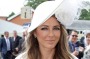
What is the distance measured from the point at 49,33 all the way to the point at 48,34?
14 millimetres

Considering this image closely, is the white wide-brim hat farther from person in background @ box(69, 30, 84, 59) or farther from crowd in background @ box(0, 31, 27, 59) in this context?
crowd in background @ box(0, 31, 27, 59)

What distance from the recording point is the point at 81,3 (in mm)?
2697

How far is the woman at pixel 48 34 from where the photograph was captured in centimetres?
257

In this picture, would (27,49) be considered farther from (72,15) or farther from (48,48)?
(72,15)

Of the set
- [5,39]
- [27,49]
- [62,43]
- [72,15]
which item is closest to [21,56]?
[27,49]

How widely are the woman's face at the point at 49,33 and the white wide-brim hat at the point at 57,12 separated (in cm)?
6

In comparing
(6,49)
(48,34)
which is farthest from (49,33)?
(6,49)

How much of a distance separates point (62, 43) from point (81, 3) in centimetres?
41

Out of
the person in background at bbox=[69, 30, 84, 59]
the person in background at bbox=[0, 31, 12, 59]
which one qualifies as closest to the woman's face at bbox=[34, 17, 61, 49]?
the person in background at bbox=[69, 30, 84, 59]

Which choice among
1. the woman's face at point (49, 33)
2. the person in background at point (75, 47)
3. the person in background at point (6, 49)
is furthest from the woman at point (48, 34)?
the person in background at point (6, 49)

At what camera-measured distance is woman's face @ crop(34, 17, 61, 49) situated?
8.54 ft

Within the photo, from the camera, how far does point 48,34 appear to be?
261 centimetres

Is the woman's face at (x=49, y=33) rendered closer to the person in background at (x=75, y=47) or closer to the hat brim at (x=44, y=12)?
the hat brim at (x=44, y=12)

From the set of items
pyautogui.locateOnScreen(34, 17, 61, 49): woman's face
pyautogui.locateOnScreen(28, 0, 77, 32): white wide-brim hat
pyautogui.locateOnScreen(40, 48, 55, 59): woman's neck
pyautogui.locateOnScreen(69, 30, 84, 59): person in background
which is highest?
pyautogui.locateOnScreen(28, 0, 77, 32): white wide-brim hat
